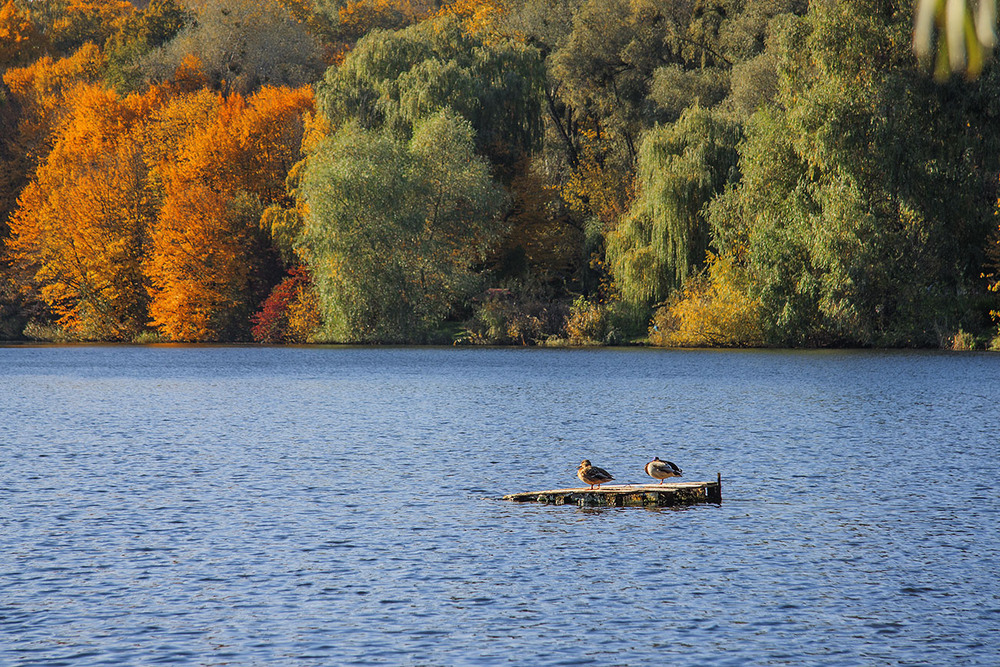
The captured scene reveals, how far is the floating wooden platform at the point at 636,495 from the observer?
1956cm

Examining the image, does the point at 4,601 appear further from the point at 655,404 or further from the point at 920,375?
the point at 920,375

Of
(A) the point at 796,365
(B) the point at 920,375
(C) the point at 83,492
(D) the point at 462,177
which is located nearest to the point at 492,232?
(D) the point at 462,177

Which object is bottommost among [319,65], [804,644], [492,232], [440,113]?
[804,644]

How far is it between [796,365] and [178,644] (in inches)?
1747

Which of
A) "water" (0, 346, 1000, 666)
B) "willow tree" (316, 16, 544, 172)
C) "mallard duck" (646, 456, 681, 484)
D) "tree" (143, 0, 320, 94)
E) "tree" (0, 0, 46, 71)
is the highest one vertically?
"tree" (0, 0, 46, 71)

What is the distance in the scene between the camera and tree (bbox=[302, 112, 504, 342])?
7031 cm

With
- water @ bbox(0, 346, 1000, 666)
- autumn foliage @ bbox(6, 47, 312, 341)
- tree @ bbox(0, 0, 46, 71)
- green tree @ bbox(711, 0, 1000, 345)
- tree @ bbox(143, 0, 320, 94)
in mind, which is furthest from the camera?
tree @ bbox(0, 0, 46, 71)

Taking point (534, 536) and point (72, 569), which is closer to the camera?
point (72, 569)

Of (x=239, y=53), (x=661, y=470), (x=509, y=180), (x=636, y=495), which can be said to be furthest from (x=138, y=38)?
(x=636, y=495)

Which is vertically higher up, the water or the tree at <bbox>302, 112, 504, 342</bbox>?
the tree at <bbox>302, 112, 504, 342</bbox>

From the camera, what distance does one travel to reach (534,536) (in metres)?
17.8

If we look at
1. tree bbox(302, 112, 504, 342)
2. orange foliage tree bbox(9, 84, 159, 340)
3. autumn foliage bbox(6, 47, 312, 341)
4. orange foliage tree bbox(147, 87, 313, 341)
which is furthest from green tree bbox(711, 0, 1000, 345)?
orange foliage tree bbox(9, 84, 159, 340)

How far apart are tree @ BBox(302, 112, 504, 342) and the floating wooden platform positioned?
2013 inches

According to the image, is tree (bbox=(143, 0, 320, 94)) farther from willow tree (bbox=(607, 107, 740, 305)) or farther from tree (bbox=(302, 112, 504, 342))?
willow tree (bbox=(607, 107, 740, 305))
